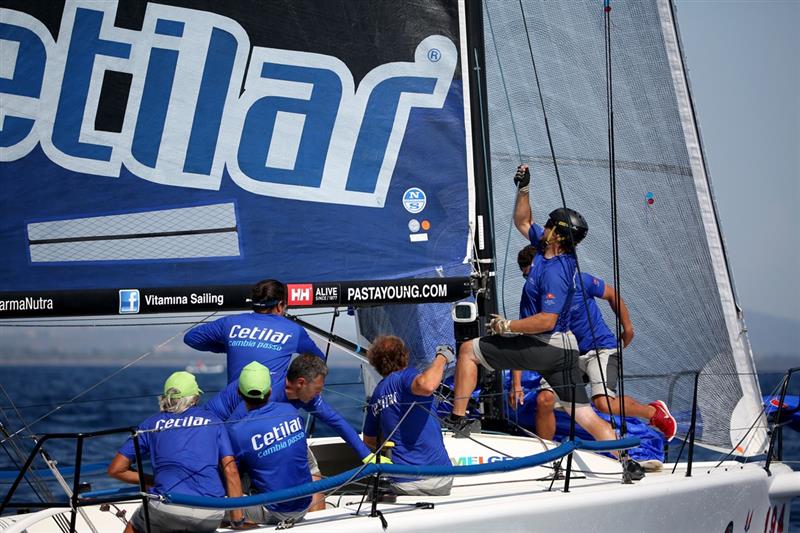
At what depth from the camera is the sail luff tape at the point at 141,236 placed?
566 cm

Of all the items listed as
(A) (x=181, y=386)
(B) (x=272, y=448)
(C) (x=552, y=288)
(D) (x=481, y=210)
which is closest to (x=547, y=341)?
(C) (x=552, y=288)

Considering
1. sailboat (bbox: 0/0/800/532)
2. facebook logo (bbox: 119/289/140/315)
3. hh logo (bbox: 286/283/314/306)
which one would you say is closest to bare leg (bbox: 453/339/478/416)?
sailboat (bbox: 0/0/800/532)

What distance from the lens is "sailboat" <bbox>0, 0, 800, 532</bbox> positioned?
5.62 metres

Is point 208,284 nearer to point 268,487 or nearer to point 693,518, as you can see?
point 268,487

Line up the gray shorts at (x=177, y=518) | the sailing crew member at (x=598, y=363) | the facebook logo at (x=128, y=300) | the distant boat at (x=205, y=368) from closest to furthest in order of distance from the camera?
the gray shorts at (x=177, y=518) → the facebook logo at (x=128, y=300) → the sailing crew member at (x=598, y=363) → the distant boat at (x=205, y=368)

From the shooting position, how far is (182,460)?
4.31 metres

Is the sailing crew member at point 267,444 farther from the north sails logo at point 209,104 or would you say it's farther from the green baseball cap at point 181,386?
the north sails logo at point 209,104

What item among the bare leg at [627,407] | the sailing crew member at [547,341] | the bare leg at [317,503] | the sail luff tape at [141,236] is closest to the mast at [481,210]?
the sailing crew member at [547,341]

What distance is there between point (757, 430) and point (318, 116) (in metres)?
3.04

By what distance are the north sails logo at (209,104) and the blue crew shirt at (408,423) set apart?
54.4 inches

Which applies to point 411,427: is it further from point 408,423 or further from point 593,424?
point 593,424

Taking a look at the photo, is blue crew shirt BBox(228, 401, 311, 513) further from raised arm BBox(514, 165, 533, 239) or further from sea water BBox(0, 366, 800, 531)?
raised arm BBox(514, 165, 533, 239)

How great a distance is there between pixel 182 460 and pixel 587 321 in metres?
2.71

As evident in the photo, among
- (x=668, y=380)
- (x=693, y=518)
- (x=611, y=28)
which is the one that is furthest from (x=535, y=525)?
(x=611, y=28)
